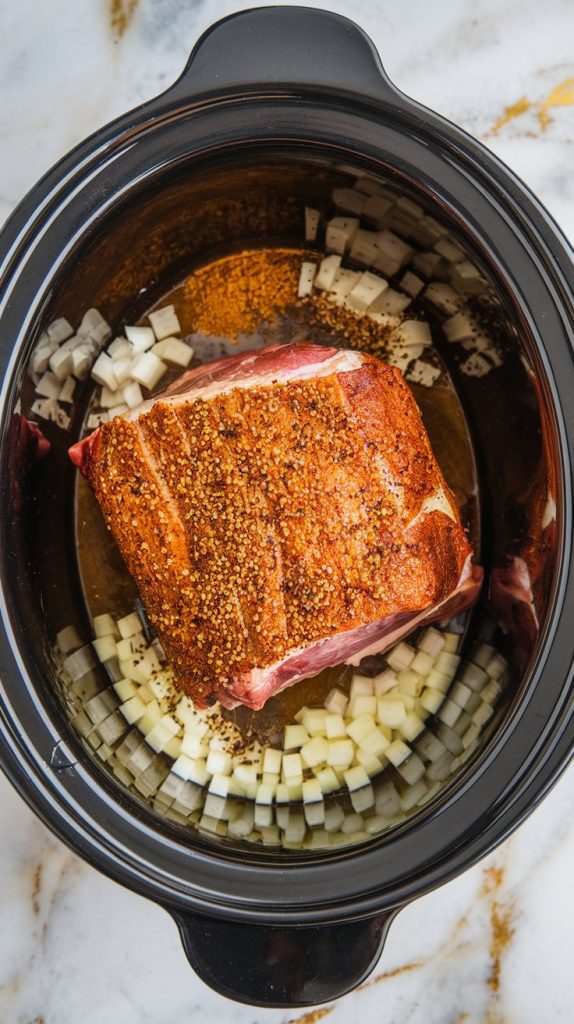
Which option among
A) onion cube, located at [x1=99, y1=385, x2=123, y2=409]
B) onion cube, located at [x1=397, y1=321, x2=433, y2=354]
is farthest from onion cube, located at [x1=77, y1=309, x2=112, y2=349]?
onion cube, located at [x1=397, y1=321, x2=433, y2=354]

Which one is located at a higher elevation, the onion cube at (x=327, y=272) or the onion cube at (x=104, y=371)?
the onion cube at (x=327, y=272)

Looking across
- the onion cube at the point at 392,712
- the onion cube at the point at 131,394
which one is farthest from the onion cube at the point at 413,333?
the onion cube at the point at 392,712

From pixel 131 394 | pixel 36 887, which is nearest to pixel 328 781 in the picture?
pixel 36 887

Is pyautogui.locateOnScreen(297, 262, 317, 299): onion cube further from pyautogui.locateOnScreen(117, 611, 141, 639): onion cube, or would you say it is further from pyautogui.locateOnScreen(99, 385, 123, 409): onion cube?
pyautogui.locateOnScreen(117, 611, 141, 639): onion cube

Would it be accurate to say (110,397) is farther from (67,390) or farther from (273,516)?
(273,516)

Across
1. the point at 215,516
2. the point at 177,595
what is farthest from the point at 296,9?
the point at 177,595

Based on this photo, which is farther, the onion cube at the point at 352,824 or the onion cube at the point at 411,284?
the onion cube at the point at 411,284

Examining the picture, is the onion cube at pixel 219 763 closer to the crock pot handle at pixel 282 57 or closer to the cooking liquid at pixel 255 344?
the cooking liquid at pixel 255 344
